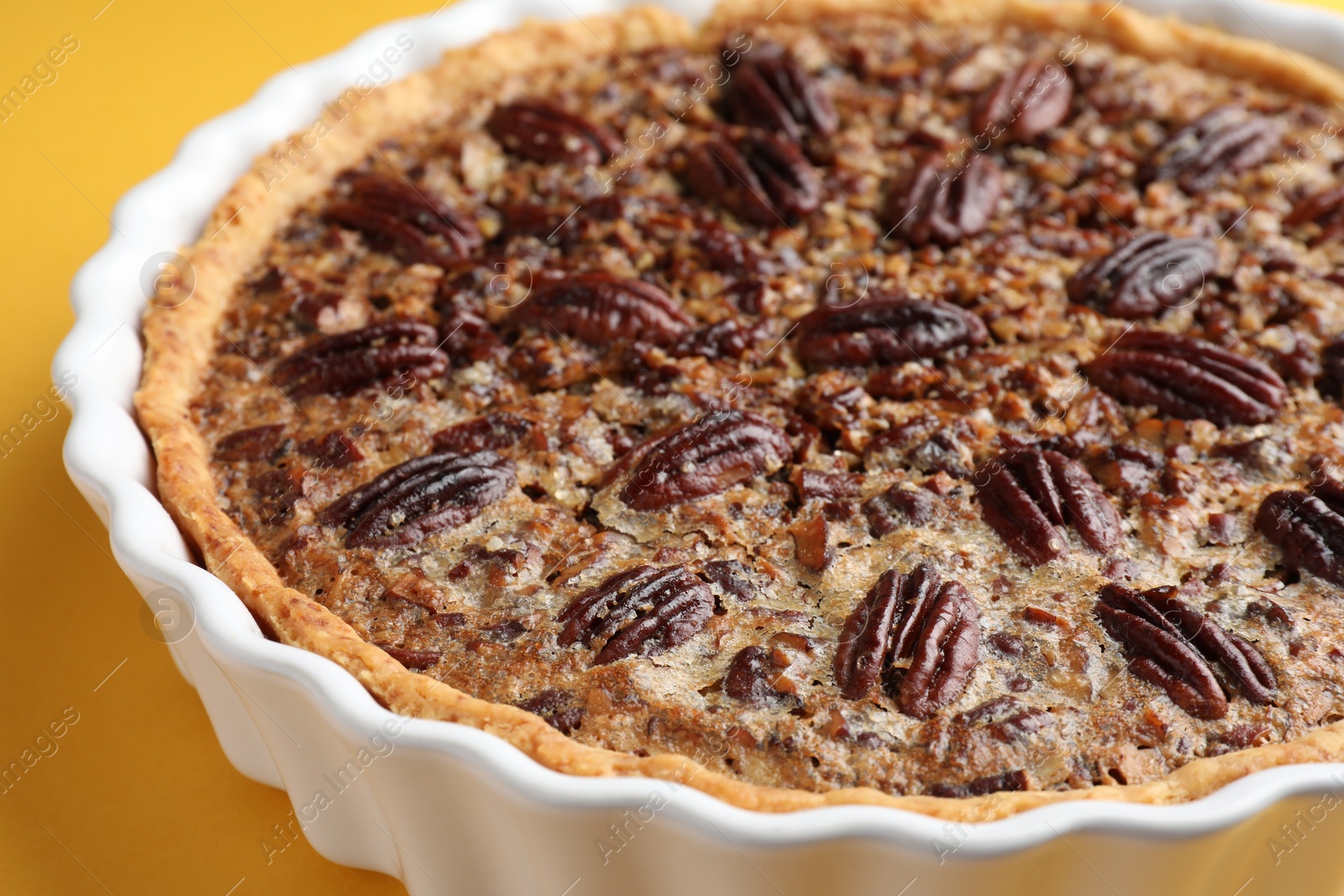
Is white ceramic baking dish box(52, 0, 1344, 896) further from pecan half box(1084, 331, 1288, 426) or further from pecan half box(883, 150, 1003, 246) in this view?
pecan half box(883, 150, 1003, 246)

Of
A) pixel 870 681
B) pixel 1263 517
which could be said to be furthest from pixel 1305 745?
pixel 870 681

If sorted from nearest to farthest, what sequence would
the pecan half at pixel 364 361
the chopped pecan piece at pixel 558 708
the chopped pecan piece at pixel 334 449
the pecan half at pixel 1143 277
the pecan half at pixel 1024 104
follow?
the chopped pecan piece at pixel 558 708 → the chopped pecan piece at pixel 334 449 → the pecan half at pixel 364 361 → the pecan half at pixel 1143 277 → the pecan half at pixel 1024 104

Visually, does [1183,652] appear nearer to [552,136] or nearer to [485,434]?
[485,434]

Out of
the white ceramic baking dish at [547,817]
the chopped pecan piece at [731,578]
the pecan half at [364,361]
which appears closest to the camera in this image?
the white ceramic baking dish at [547,817]

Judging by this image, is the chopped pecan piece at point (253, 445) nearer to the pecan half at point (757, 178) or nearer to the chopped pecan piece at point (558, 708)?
the chopped pecan piece at point (558, 708)

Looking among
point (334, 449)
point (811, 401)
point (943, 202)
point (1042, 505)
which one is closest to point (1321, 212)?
point (943, 202)

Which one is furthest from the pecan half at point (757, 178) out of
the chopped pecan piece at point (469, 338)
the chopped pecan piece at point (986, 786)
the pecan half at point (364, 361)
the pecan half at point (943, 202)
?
the chopped pecan piece at point (986, 786)

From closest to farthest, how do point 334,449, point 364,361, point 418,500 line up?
point 418,500 < point 334,449 < point 364,361
